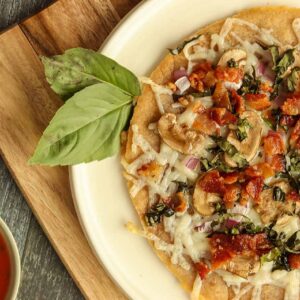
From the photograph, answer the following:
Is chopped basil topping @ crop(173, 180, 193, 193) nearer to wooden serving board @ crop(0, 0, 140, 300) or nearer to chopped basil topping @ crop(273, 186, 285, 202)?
chopped basil topping @ crop(273, 186, 285, 202)

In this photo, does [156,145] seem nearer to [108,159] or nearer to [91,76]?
[108,159]

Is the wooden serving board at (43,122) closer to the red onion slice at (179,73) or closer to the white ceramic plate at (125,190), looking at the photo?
the white ceramic plate at (125,190)

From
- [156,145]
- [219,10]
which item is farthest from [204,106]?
[219,10]

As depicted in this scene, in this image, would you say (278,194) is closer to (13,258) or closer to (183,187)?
(183,187)

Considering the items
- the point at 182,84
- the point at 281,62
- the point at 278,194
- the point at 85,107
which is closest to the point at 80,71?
the point at 85,107

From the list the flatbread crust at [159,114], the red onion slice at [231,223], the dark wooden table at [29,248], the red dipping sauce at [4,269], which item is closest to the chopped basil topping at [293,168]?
the red onion slice at [231,223]
